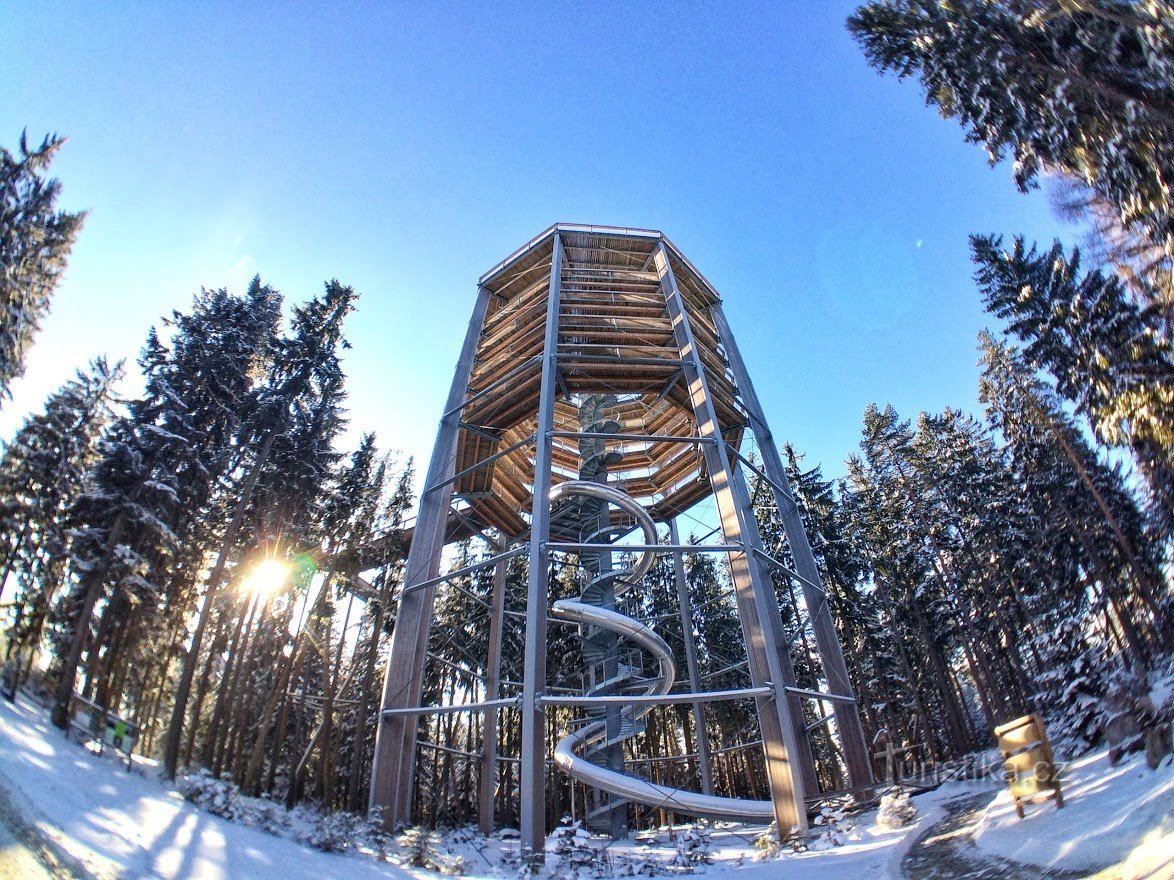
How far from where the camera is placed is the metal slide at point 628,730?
29.3 ft

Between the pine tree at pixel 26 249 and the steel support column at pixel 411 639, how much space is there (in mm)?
8961

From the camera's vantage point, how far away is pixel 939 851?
614 cm

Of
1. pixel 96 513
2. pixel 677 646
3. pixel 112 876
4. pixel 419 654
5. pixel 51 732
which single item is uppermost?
pixel 96 513

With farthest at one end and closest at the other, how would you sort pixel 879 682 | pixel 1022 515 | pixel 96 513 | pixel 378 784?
pixel 879 682 → pixel 1022 515 → pixel 96 513 → pixel 378 784

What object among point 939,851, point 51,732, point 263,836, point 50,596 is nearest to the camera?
point 939,851

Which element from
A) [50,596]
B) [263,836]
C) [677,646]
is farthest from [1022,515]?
[50,596]

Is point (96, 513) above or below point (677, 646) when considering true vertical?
above

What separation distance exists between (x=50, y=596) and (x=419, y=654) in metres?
13.6

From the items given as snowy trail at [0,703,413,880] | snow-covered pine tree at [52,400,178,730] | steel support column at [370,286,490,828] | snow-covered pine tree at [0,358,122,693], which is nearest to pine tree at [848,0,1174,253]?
steel support column at [370,286,490,828]

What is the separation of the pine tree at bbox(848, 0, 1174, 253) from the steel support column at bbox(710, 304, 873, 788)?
266 inches

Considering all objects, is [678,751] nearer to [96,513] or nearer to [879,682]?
[879,682]

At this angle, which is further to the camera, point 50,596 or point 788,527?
point 50,596

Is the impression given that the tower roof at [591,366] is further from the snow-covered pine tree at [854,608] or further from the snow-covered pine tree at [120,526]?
the snow-covered pine tree at [854,608]

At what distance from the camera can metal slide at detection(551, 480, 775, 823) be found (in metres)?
8.95
